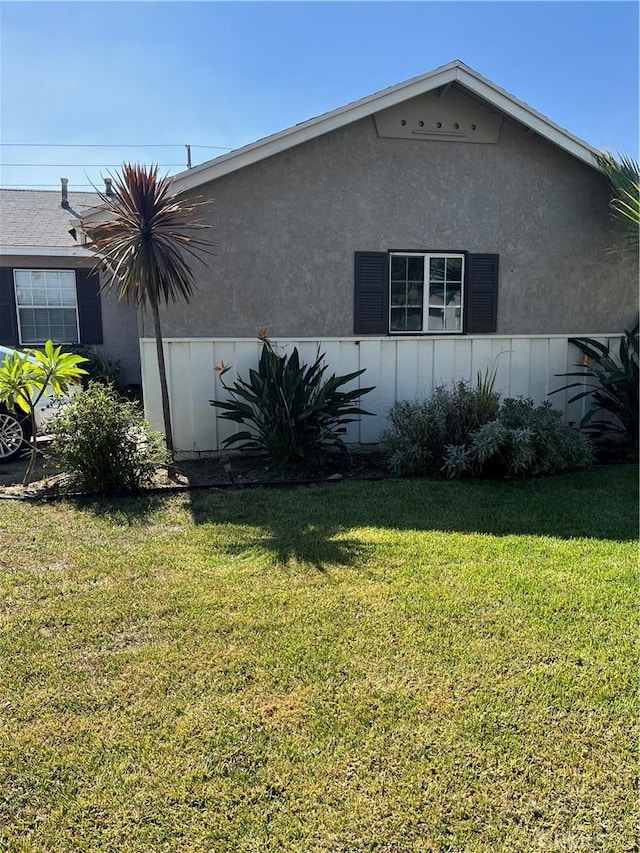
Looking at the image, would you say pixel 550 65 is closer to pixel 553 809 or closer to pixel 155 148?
pixel 553 809

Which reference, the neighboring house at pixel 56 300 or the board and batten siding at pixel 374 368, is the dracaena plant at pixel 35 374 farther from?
the neighboring house at pixel 56 300

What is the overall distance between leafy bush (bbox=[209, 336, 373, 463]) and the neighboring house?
608cm

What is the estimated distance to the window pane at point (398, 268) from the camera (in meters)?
8.01

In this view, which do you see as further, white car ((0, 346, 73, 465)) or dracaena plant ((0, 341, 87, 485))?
white car ((0, 346, 73, 465))

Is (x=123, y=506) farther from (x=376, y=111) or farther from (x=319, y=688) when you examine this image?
(x=376, y=111)

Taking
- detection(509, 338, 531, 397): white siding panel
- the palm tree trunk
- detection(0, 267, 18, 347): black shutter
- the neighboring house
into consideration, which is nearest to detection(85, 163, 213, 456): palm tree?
the palm tree trunk

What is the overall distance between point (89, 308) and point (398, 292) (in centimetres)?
709

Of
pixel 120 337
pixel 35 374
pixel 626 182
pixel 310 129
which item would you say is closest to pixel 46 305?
pixel 120 337

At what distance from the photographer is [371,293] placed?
25.7ft

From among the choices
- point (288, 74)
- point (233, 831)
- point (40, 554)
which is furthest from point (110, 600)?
point (288, 74)

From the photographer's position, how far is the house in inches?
292

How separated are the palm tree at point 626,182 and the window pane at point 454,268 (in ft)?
6.65

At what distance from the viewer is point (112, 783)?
229 cm

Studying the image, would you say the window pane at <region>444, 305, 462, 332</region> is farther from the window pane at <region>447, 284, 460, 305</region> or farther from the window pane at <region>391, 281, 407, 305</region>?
the window pane at <region>391, 281, 407, 305</region>
